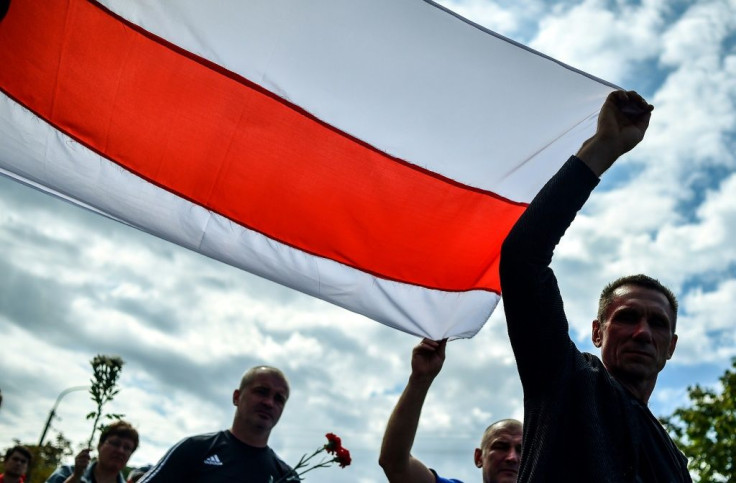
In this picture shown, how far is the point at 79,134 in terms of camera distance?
3.61 metres

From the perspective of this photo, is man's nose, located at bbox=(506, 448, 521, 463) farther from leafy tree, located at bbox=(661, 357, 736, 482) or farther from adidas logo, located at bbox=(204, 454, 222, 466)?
leafy tree, located at bbox=(661, 357, 736, 482)

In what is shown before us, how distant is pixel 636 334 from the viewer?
2555 millimetres

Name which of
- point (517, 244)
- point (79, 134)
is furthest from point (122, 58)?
point (517, 244)

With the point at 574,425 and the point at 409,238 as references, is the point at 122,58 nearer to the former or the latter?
the point at 409,238

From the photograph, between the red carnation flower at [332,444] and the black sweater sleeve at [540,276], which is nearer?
Answer: the black sweater sleeve at [540,276]

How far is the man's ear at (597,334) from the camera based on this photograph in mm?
2734

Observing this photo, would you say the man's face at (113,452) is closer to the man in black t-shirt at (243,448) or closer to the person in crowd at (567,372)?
the man in black t-shirt at (243,448)

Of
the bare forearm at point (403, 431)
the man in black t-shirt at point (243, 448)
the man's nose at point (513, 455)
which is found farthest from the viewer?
the man in black t-shirt at point (243, 448)

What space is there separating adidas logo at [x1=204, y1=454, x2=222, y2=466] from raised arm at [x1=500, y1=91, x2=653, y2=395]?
294 centimetres

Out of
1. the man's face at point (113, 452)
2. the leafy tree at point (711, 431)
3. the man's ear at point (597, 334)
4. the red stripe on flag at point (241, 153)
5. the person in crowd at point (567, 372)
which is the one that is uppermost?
the leafy tree at point (711, 431)

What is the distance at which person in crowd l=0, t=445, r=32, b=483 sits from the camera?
7816 mm

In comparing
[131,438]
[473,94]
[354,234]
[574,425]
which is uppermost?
[473,94]

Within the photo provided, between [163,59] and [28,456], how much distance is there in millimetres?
6295

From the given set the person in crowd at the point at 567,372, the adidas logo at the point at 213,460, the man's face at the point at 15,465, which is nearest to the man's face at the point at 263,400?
the adidas logo at the point at 213,460
